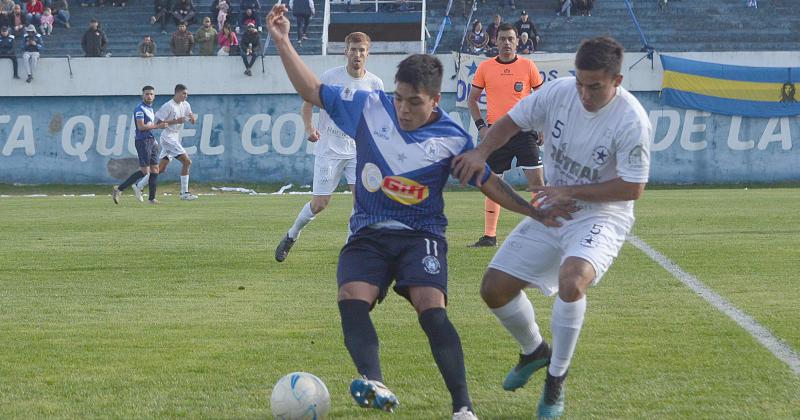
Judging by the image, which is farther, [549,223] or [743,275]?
[743,275]

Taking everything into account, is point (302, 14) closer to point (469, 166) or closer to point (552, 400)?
point (469, 166)

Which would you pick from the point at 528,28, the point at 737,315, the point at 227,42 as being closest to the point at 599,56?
the point at 737,315

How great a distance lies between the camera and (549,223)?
18.0 ft

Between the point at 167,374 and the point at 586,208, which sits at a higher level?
the point at 586,208

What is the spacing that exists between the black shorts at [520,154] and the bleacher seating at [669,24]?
18913 mm

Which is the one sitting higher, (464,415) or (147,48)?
(464,415)

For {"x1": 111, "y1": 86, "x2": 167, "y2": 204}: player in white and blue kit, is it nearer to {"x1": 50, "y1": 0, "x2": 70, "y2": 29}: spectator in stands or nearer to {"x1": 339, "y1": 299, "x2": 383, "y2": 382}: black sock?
{"x1": 50, "y1": 0, "x2": 70, "y2": 29}: spectator in stands

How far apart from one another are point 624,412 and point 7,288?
6015 millimetres

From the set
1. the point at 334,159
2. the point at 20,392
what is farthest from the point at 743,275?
the point at 20,392

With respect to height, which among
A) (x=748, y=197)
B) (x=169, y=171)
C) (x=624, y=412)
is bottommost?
(x=169, y=171)

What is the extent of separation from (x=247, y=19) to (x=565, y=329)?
26.7m

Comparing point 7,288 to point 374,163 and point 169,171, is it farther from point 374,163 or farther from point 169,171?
point 169,171

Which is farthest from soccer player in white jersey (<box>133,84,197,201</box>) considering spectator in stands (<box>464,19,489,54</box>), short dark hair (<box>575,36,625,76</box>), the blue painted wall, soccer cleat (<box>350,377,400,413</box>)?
soccer cleat (<box>350,377,400,413</box>)

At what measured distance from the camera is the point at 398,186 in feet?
17.9
